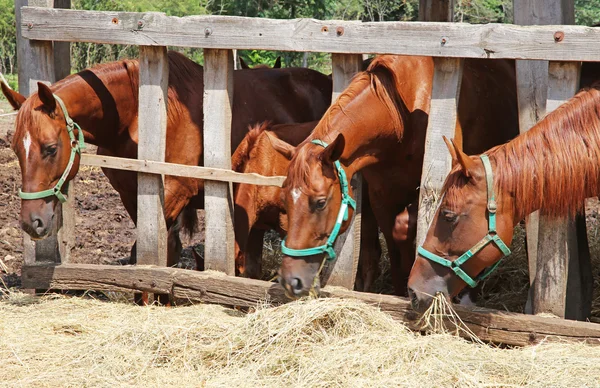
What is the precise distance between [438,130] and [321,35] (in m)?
0.89

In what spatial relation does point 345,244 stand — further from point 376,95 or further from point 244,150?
point 244,150

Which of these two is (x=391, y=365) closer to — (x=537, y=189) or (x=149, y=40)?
(x=537, y=189)

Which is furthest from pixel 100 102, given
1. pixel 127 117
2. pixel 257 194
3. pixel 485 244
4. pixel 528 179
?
pixel 528 179

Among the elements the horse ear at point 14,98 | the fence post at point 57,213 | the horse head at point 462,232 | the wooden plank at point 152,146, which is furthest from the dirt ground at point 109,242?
the horse ear at point 14,98

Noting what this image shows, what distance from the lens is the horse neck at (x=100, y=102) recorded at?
524 cm

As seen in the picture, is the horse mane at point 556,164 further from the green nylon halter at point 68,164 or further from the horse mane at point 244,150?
the green nylon halter at point 68,164

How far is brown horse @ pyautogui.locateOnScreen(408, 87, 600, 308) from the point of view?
391 centimetres

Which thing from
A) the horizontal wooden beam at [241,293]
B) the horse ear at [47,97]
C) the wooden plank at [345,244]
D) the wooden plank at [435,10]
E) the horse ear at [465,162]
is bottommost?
the horizontal wooden beam at [241,293]

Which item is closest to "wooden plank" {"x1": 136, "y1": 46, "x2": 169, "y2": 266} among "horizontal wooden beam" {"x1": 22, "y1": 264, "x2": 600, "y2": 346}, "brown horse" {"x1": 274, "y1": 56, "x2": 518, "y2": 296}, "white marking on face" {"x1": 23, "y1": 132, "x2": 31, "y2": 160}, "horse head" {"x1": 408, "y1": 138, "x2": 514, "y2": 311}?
"horizontal wooden beam" {"x1": 22, "y1": 264, "x2": 600, "y2": 346}

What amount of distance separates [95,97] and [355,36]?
1.91m

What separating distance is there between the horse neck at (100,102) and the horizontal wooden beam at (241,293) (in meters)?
0.96

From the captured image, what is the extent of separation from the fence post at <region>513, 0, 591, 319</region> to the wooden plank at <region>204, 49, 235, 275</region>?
184 cm

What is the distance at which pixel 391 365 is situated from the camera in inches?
150

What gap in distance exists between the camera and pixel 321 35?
4.62m
